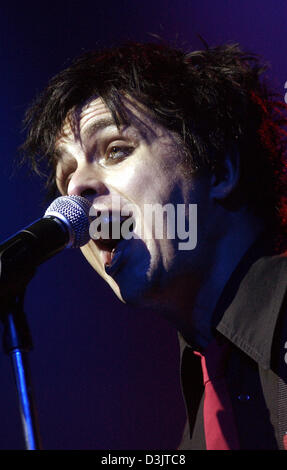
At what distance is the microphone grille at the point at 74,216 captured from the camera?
1099 millimetres

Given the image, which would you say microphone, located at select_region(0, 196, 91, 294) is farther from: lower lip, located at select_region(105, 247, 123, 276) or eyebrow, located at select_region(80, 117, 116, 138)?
eyebrow, located at select_region(80, 117, 116, 138)

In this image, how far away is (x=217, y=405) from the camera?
134cm

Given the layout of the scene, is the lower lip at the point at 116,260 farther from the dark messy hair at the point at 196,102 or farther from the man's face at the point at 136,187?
the dark messy hair at the point at 196,102

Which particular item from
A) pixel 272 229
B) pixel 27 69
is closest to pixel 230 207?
pixel 272 229

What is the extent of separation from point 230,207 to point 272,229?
0.17 meters

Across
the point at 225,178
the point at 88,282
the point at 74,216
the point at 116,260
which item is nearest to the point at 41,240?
the point at 74,216

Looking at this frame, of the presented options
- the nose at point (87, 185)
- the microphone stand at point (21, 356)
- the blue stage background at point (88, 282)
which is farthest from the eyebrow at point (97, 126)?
the microphone stand at point (21, 356)

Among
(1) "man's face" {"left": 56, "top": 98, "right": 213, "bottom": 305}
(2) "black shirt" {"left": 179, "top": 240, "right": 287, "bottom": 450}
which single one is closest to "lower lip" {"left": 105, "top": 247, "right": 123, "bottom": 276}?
(1) "man's face" {"left": 56, "top": 98, "right": 213, "bottom": 305}

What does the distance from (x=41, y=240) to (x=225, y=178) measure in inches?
30.7

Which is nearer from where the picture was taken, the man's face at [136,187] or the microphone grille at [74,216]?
the microphone grille at [74,216]

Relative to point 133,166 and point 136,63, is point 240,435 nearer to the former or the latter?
point 133,166

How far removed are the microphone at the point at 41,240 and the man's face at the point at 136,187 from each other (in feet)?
0.86

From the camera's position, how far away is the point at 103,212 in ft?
4.62

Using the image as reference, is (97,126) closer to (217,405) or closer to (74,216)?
(74,216)
